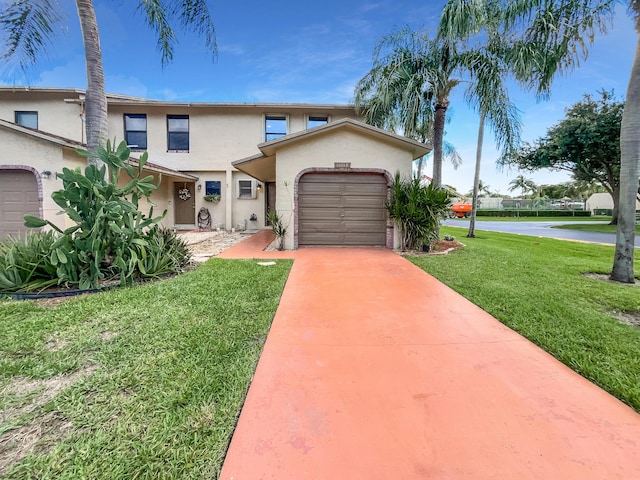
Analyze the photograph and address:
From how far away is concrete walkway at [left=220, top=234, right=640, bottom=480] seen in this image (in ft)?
5.84

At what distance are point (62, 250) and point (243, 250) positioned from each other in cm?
473

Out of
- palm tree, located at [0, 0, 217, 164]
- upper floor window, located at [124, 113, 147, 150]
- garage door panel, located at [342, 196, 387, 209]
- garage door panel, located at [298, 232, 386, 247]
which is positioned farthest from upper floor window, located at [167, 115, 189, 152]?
garage door panel, located at [342, 196, 387, 209]

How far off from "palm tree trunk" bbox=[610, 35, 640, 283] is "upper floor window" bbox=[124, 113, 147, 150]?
57.5 ft

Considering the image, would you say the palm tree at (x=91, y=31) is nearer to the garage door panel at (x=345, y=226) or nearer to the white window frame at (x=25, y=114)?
the garage door panel at (x=345, y=226)

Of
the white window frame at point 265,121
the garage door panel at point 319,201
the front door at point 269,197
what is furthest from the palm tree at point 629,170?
the front door at point 269,197

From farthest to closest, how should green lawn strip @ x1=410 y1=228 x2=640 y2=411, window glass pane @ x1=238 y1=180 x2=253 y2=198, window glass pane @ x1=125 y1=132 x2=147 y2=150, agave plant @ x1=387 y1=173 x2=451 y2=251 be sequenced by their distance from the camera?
window glass pane @ x1=238 y1=180 x2=253 y2=198
window glass pane @ x1=125 y1=132 x2=147 y2=150
agave plant @ x1=387 y1=173 x2=451 y2=251
green lawn strip @ x1=410 y1=228 x2=640 y2=411

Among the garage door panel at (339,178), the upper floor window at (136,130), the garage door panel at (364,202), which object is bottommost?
the garage door panel at (364,202)

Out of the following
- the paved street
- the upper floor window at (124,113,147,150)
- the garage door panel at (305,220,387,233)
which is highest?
the upper floor window at (124,113,147,150)

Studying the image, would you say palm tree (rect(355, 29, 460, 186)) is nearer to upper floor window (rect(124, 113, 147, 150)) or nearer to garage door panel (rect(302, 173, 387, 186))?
garage door panel (rect(302, 173, 387, 186))

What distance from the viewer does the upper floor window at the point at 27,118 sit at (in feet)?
47.1

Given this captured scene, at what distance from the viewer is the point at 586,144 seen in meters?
20.9

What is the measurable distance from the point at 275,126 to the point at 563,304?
1418cm

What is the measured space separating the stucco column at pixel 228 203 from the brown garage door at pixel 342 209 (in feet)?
21.5

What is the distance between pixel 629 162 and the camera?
575 centimetres
